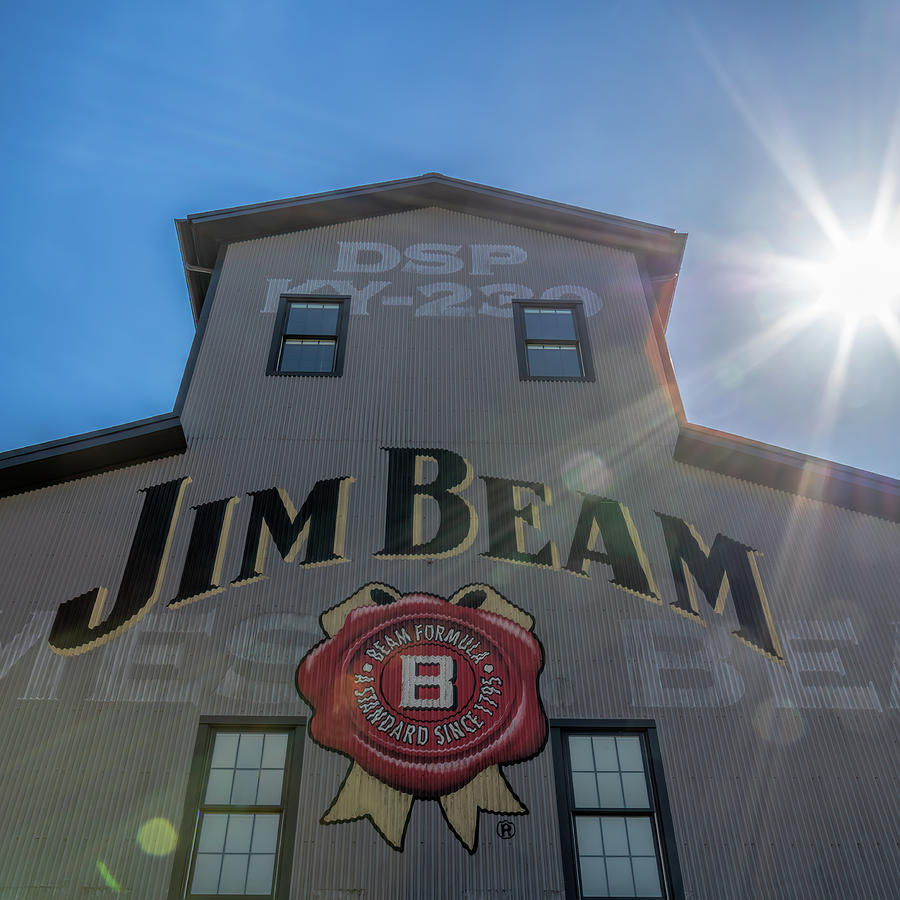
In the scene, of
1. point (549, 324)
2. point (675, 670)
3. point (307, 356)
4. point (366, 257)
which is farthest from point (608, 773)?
point (366, 257)

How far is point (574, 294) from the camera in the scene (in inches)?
553

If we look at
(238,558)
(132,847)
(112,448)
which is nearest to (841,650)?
(238,558)

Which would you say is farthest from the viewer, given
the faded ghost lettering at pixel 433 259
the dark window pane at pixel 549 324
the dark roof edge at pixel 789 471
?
the faded ghost lettering at pixel 433 259

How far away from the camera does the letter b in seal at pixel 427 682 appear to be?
9.36 m

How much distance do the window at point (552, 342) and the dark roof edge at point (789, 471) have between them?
7.01 ft

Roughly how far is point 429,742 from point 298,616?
2277 millimetres

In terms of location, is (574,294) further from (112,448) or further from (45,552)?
Answer: (45,552)

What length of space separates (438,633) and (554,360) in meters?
5.44

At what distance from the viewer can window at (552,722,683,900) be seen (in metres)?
8.50

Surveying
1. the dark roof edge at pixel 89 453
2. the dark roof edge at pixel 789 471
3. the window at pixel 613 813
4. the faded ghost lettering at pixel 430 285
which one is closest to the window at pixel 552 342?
the faded ghost lettering at pixel 430 285

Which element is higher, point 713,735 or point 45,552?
point 45,552

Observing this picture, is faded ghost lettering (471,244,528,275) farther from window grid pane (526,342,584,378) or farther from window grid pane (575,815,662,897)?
window grid pane (575,815,662,897)

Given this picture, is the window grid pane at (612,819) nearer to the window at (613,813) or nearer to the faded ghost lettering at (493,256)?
the window at (613,813)

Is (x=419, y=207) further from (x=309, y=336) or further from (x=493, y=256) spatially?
(x=309, y=336)
